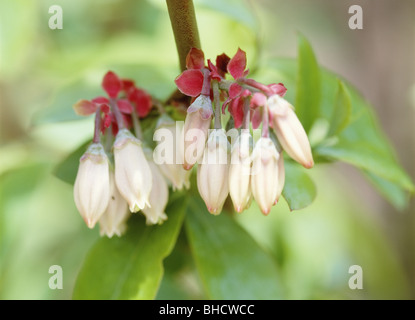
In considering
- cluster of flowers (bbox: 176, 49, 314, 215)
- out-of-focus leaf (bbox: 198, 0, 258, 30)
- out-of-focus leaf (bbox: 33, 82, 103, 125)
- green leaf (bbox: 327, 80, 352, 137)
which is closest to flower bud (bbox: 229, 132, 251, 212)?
cluster of flowers (bbox: 176, 49, 314, 215)

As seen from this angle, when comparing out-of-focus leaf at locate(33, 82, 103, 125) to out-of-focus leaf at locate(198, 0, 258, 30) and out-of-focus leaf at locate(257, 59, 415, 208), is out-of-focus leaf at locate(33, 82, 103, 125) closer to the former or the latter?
out-of-focus leaf at locate(198, 0, 258, 30)

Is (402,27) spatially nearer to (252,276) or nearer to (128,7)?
(128,7)

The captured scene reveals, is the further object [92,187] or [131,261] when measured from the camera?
[131,261]

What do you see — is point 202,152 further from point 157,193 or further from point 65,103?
point 65,103

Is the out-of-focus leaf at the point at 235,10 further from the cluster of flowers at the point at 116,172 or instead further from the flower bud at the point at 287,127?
the flower bud at the point at 287,127

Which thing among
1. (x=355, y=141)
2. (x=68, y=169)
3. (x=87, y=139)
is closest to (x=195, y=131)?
(x=68, y=169)
